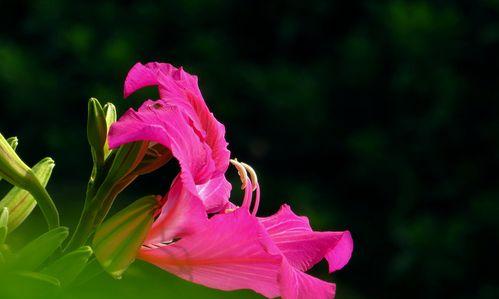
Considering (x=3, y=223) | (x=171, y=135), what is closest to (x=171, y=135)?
(x=171, y=135)

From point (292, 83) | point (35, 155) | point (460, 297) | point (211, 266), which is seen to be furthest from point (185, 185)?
point (35, 155)

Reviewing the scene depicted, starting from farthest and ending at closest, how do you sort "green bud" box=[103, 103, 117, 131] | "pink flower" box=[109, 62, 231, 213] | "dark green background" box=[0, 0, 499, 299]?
"dark green background" box=[0, 0, 499, 299]
"green bud" box=[103, 103, 117, 131]
"pink flower" box=[109, 62, 231, 213]

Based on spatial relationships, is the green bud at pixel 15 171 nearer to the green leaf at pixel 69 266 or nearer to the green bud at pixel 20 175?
the green bud at pixel 20 175

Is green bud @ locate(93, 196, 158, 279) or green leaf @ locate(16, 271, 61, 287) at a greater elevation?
green leaf @ locate(16, 271, 61, 287)

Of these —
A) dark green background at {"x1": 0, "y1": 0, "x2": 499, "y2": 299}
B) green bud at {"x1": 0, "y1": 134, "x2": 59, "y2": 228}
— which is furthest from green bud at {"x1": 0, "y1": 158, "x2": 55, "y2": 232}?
dark green background at {"x1": 0, "y1": 0, "x2": 499, "y2": 299}

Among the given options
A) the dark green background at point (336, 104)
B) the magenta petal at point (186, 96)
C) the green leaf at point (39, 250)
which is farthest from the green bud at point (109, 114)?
the dark green background at point (336, 104)

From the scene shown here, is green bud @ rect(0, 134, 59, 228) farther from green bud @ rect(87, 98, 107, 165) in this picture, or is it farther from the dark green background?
the dark green background

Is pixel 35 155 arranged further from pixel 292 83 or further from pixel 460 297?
pixel 460 297
